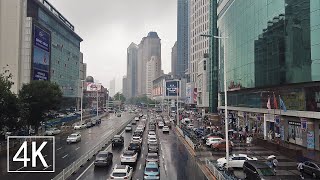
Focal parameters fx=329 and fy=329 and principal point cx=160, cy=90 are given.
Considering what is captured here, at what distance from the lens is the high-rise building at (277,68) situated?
40.0 metres

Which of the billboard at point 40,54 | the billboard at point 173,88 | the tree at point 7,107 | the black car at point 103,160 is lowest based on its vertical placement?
the black car at point 103,160

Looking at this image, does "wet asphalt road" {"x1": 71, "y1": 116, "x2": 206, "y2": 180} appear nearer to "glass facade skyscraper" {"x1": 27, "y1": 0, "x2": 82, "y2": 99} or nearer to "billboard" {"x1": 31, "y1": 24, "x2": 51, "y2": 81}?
"billboard" {"x1": 31, "y1": 24, "x2": 51, "y2": 81}

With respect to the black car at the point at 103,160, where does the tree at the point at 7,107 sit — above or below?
above

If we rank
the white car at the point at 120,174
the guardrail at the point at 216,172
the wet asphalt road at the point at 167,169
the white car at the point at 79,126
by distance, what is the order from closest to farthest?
the white car at the point at 120,174 < the guardrail at the point at 216,172 < the wet asphalt road at the point at 167,169 < the white car at the point at 79,126

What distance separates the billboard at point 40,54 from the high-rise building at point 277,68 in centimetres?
5314

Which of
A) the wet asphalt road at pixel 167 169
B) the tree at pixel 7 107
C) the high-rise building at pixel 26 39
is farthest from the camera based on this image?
the high-rise building at pixel 26 39

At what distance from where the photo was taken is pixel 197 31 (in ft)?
513

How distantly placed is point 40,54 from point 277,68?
70160 mm

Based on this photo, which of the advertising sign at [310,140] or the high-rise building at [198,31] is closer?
the advertising sign at [310,140]

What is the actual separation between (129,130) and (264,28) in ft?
113

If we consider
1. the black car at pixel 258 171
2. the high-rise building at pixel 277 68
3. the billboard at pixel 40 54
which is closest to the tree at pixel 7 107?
the high-rise building at pixel 277 68

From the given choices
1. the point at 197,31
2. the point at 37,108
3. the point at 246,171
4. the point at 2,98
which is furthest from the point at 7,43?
the point at 197,31

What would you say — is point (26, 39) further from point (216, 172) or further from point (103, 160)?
point (216, 172)

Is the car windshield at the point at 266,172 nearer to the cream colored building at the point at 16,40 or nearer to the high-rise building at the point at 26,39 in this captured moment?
the high-rise building at the point at 26,39
